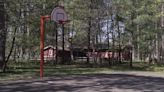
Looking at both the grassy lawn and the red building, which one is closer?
the grassy lawn

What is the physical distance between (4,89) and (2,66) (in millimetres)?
12769

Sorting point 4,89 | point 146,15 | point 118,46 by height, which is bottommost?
point 4,89

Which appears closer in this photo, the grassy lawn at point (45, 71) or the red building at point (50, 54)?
the grassy lawn at point (45, 71)

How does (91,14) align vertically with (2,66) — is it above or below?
above

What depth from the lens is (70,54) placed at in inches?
2277

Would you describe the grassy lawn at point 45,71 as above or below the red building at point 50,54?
below

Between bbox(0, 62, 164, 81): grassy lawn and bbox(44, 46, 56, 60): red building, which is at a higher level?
bbox(44, 46, 56, 60): red building

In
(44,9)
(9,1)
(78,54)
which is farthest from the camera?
(78,54)

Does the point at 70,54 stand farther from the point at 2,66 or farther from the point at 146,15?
the point at 2,66

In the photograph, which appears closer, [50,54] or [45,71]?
[45,71]

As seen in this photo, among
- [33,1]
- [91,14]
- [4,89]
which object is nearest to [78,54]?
[91,14]

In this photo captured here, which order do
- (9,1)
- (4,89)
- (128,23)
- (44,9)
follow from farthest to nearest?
(128,23)
(44,9)
(9,1)
(4,89)

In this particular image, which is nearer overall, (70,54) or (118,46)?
(118,46)

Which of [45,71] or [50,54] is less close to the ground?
[50,54]
